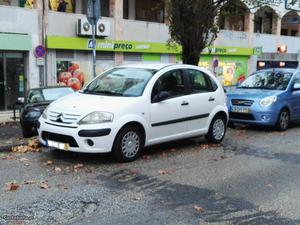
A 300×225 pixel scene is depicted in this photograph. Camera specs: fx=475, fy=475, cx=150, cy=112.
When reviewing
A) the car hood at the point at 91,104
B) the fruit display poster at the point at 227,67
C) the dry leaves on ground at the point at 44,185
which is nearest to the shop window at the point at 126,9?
the fruit display poster at the point at 227,67

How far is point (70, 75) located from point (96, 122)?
579 inches

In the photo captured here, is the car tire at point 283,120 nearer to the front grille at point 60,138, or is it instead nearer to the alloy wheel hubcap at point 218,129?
the alloy wheel hubcap at point 218,129

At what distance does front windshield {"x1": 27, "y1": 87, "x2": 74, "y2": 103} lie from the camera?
11.3 meters

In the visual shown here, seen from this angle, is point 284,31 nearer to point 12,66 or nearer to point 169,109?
point 12,66

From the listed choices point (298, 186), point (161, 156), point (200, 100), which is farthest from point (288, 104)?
point (298, 186)

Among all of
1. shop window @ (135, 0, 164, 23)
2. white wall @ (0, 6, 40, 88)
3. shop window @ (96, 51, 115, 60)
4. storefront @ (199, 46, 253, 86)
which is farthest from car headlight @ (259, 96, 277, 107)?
storefront @ (199, 46, 253, 86)

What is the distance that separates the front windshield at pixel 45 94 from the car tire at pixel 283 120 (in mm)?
5394

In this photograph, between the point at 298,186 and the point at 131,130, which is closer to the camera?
the point at 298,186

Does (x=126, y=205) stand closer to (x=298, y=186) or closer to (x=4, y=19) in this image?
(x=298, y=186)

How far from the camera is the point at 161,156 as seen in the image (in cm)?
852

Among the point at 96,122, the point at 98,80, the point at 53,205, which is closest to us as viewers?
the point at 53,205

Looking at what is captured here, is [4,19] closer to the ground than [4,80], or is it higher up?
higher up

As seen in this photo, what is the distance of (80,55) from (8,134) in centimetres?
1097

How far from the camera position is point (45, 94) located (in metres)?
11.6
